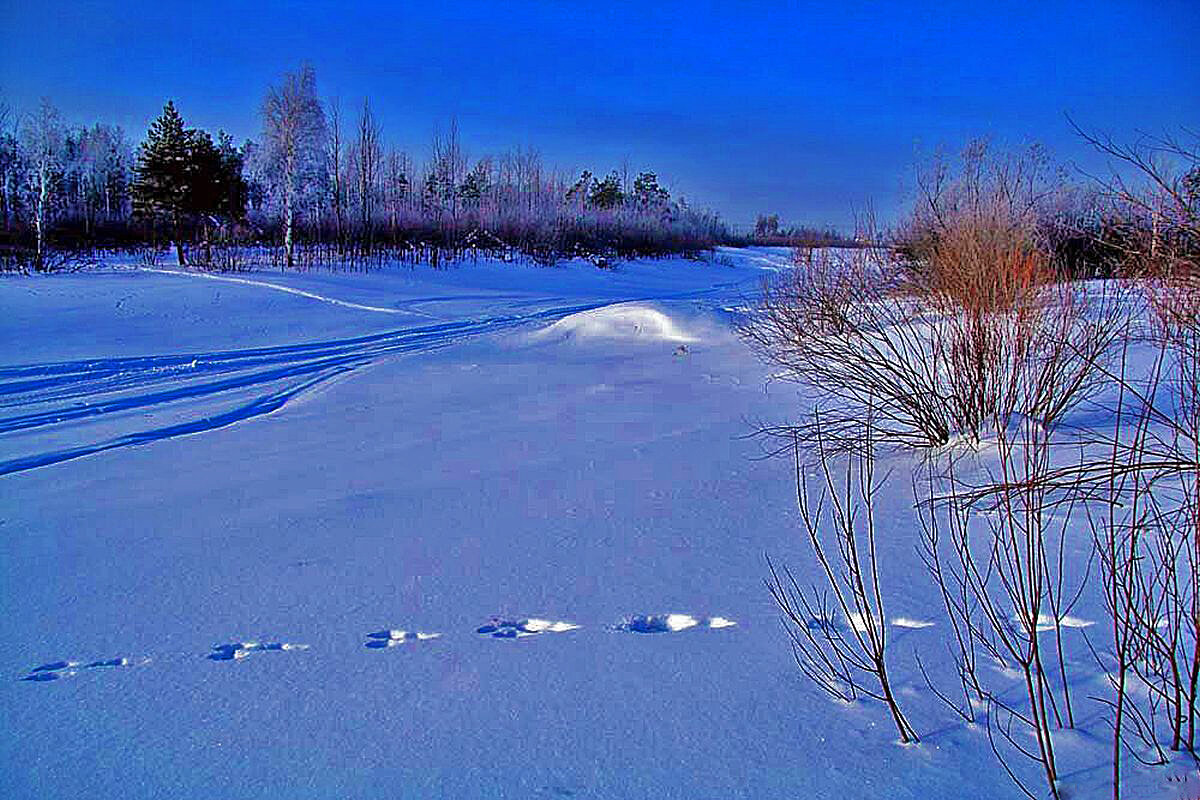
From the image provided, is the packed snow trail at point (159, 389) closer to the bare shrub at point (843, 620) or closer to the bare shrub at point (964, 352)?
the bare shrub at point (964, 352)

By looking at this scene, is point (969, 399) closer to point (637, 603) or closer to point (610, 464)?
point (610, 464)

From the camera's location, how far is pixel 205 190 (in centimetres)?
2550

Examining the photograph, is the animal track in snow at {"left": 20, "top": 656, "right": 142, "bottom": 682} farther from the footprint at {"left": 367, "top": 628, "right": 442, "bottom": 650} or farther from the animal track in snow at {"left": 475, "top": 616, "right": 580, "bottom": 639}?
the animal track in snow at {"left": 475, "top": 616, "right": 580, "bottom": 639}

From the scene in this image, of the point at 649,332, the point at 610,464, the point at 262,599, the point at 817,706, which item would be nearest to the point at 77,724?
the point at 262,599

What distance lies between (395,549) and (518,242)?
114 ft

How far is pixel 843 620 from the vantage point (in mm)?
3350

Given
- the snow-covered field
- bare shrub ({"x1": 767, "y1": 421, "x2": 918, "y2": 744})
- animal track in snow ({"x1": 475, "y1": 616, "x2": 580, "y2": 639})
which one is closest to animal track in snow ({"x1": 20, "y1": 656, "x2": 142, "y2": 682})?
the snow-covered field

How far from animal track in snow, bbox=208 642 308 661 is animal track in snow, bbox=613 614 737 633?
4.23 ft

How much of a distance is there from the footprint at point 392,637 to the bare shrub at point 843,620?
143 cm

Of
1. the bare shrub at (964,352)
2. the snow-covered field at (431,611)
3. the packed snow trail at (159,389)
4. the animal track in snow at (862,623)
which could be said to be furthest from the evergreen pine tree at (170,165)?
the animal track in snow at (862,623)

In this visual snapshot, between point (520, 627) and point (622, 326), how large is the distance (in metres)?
11.9

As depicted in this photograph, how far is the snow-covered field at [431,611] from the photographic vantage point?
237cm

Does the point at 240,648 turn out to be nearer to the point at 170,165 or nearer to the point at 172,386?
the point at 172,386

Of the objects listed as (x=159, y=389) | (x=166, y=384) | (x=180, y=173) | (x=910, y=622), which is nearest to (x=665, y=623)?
(x=910, y=622)
